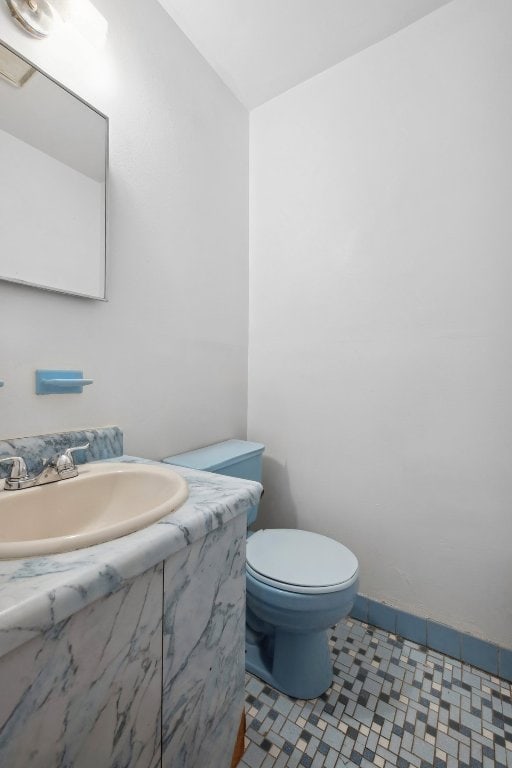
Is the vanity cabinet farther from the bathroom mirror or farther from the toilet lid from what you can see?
the bathroom mirror

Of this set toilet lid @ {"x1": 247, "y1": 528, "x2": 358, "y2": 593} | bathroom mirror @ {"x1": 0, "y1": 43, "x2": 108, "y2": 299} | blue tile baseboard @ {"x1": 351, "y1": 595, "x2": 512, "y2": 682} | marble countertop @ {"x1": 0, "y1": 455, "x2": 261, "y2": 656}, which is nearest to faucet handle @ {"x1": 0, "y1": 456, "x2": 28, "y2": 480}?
marble countertop @ {"x1": 0, "y1": 455, "x2": 261, "y2": 656}

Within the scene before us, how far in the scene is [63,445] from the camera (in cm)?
92

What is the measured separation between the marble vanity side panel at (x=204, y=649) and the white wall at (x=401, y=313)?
2.70 feet

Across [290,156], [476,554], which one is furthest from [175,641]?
[290,156]

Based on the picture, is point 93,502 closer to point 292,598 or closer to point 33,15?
point 292,598

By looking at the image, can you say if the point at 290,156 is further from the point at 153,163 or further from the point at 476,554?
the point at 476,554

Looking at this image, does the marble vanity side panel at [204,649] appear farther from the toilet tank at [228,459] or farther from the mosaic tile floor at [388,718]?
the toilet tank at [228,459]

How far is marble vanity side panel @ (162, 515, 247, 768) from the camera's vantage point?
0.60 m

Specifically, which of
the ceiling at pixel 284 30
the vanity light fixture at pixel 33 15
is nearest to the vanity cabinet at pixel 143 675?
the vanity light fixture at pixel 33 15

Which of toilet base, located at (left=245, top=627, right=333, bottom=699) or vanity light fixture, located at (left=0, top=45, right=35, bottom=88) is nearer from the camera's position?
vanity light fixture, located at (left=0, top=45, right=35, bottom=88)

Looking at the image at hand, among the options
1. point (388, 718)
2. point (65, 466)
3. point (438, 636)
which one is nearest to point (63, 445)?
point (65, 466)

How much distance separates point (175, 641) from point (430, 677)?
108cm

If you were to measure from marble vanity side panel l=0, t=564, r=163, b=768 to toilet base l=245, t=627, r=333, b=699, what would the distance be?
25.1 inches

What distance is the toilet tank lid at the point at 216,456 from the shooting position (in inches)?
46.9
